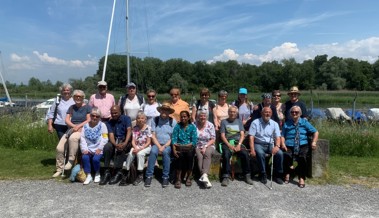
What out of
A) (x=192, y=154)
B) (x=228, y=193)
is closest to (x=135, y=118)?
(x=192, y=154)

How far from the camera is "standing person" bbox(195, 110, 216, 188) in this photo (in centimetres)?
586

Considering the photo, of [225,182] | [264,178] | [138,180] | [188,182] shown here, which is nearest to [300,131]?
[264,178]

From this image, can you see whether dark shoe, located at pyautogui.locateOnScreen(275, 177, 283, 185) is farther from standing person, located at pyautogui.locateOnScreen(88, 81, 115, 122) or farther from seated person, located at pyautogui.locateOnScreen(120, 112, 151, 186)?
standing person, located at pyautogui.locateOnScreen(88, 81, 115, 122)

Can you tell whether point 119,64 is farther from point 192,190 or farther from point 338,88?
point 338,88

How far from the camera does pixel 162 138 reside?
6094 millimetres

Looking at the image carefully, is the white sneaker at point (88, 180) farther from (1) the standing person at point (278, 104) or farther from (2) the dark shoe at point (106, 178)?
(1) the standing person at point (278, 104)

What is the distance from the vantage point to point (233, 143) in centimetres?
621

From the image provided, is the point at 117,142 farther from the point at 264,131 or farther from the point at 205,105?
the point at 264,131

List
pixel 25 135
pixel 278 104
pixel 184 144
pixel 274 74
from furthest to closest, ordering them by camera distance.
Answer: pixel 274 74, pixel 25 135, pixel 278 104, pixel 184 144

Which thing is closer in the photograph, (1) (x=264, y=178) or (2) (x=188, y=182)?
(2) (x=188, y=182)

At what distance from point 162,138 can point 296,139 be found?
237cm

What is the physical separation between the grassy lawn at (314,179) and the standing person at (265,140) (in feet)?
2.42

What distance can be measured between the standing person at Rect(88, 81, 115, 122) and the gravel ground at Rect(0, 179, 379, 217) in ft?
4.64

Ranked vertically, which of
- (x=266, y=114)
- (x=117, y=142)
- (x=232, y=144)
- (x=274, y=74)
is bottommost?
(x=232, y=144)
